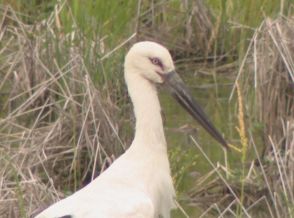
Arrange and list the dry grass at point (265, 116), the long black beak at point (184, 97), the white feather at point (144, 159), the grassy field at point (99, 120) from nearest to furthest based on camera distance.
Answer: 1. the white feather at point (144, 159)
2. the long black beak at point (184, 97)
3. the grassy field at point (99, 120)
4. the dry grass at point (265, 116)

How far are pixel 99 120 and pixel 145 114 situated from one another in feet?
3.63

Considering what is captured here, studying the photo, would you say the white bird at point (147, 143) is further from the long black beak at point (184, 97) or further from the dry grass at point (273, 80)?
the dry grass at point (273, 80)

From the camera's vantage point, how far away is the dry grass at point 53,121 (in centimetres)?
764

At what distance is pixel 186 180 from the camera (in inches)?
323

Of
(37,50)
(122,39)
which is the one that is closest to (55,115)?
(37,50)

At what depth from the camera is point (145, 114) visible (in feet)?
22.0

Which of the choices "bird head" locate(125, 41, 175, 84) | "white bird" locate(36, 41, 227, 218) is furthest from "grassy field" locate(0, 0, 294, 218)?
"bird head" locate(125, 41, 175, 84)

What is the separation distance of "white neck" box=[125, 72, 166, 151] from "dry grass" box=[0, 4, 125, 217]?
70 centimetres

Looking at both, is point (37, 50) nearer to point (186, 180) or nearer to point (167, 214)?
point (186, 180)

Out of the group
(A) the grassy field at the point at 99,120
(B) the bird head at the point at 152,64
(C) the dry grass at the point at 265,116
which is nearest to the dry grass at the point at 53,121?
(A) the grassy field at the point at 99,120

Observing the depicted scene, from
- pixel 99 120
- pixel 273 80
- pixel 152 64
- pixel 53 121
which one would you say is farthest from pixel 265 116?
pixel 152 64

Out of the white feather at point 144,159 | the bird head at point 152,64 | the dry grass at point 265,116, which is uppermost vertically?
the bird head at point 152,64

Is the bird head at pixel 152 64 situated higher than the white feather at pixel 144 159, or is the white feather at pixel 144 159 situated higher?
the bird head at pixel 152 64

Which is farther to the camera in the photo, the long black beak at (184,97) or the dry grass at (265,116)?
the dry grass at (265,116)
